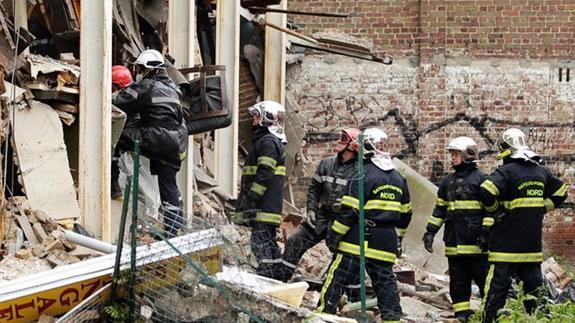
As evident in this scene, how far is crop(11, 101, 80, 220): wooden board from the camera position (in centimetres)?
1018

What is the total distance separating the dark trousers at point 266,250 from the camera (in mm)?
10703

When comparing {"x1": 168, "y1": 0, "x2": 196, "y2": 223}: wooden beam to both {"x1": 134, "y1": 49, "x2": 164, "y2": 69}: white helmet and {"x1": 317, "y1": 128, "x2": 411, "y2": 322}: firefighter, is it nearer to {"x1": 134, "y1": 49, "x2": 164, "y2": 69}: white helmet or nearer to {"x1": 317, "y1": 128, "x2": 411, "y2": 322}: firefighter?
{"x1": 134, "y1": 49, "x2": 164, "y2": 69}: white helmet

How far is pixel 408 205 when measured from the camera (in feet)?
35.1

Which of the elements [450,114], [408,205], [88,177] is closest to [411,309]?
[408,205]

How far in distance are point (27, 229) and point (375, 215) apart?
2.93 m

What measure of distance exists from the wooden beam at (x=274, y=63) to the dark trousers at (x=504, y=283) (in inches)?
267

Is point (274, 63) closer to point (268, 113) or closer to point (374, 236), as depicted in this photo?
point (268, 113)

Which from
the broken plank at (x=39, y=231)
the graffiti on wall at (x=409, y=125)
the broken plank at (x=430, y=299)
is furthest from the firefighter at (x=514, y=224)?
the graffiti on wall at (x=409, y=125)

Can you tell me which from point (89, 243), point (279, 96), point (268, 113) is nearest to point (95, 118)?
point (89, 243)

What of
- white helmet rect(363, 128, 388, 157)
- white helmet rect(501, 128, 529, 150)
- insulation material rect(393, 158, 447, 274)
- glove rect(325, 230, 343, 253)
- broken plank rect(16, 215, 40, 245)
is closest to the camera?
broken plank rect(16, 215, 40, 245)

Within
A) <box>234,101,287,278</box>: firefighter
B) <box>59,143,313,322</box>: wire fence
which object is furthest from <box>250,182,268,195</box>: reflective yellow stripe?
<box>59,143,313,322</box>: wire fence

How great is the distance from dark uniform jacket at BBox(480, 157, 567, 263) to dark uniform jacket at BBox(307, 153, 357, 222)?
51.8 inches

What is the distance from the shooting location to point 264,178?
1150 centimetres

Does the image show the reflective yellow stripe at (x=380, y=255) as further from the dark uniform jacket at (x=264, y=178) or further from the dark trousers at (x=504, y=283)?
the dark uniform jacket at (x=264, y=178)
